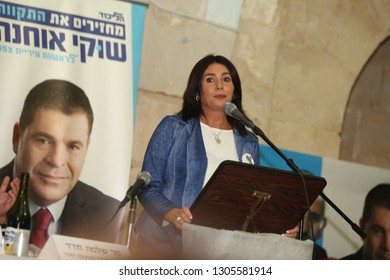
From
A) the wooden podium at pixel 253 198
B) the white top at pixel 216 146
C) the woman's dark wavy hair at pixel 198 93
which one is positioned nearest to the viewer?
the wooden podium at pixel 253 198

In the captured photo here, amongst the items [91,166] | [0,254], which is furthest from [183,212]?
[91,166]

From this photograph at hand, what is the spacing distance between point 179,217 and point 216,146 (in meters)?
0.70

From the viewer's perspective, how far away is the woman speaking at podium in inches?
138

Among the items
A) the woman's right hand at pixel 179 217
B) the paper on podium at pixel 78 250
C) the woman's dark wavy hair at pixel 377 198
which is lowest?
the paper on podium at pixel 78 250

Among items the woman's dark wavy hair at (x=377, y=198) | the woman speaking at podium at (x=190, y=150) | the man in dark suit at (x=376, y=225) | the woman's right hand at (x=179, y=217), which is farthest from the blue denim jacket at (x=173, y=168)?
the woman's dark wavy hair at (x=377, y=198)

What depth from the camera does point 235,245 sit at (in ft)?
9.46

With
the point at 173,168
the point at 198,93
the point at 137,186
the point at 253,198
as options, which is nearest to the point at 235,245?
the point at 253,198

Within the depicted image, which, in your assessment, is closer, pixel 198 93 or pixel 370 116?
Answer: pixel 198 93

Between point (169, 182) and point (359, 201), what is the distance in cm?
212

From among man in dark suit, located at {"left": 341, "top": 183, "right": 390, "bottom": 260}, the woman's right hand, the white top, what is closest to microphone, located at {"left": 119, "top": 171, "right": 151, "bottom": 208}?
the woman's right hand

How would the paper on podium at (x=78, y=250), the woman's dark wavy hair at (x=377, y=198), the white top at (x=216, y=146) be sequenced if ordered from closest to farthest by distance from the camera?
the paper on podium at (x=78, y=250) → the white top at (x=216, y=146) → the woman's dark wavy hair at (x=377, y=198)

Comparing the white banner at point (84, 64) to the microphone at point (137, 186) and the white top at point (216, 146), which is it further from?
the microphone at point (137, 186)

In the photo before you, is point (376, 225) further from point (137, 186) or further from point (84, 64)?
point (137, 186)

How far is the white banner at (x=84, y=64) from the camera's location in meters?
4.38
